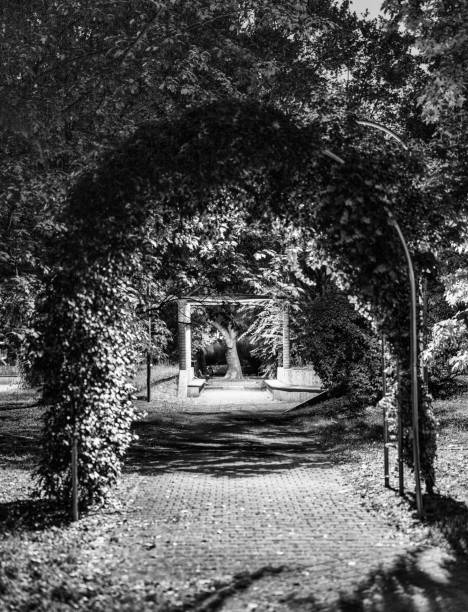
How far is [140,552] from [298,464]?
712cm

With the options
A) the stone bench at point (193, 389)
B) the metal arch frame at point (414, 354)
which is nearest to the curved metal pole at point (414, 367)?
the metal arch frame at point (414, 354)

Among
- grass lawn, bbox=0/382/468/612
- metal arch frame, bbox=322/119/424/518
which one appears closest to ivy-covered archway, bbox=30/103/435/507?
metal arch frame, bbox=322/119/424/518

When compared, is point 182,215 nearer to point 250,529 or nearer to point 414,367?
point 414,367

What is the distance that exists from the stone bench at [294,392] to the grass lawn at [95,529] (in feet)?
39.1

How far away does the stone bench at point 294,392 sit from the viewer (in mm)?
30247

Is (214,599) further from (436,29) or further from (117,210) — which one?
(436,29)

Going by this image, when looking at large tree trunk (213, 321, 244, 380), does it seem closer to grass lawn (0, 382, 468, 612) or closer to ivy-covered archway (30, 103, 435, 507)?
grass lawn (0, 382, 468, 612)

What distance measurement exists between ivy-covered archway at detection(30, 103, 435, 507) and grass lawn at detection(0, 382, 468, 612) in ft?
2.06

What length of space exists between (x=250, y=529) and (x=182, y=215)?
4.07 m

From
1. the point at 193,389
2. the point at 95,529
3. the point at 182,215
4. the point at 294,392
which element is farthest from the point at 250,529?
the point at 193,389

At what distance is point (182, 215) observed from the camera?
10.5 meters

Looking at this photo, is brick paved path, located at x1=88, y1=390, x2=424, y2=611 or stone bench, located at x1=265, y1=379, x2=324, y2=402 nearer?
brick paved path, located at x1=88, y1=390, x2=424, y2=611

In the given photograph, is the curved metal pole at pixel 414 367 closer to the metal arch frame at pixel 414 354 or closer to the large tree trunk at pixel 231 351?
the metal arch frame at pixel 414 354

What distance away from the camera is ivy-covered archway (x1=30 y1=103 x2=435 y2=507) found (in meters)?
9.52
